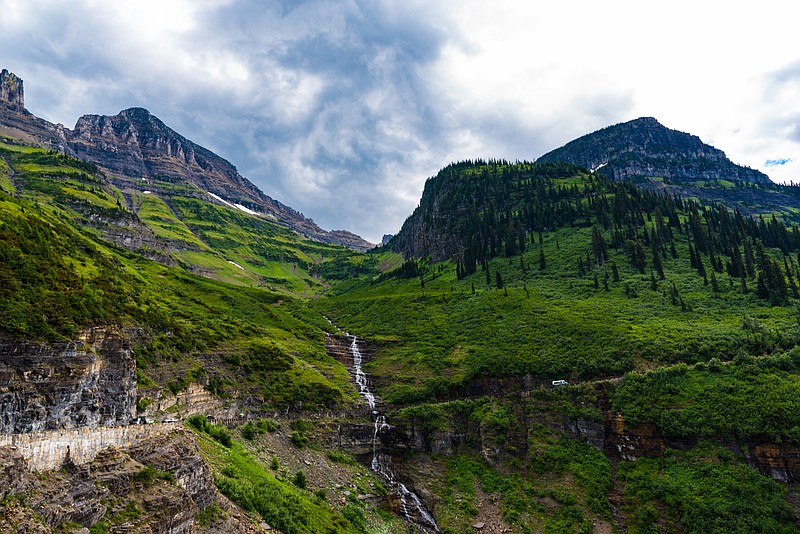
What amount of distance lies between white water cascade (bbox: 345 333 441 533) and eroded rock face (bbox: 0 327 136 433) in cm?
2882

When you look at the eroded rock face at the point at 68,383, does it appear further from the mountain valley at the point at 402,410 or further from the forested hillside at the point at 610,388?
the forested hillside at the point at 610,388

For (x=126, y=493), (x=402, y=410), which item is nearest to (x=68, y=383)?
(x=126, y=493)

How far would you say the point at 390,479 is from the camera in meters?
49.2

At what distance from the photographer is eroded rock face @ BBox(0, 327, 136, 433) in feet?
91.5

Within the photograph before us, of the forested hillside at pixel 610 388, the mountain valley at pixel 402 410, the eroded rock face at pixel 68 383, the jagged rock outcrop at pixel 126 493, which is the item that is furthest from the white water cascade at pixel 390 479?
the eroded rock face at pixel 68 383

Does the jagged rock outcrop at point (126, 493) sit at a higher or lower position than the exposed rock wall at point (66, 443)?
lower

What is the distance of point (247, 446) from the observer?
41750mm

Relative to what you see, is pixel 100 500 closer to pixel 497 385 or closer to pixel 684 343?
pixel 497 385

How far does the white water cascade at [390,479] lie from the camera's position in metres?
43.2

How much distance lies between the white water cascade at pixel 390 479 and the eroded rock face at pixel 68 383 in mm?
28819

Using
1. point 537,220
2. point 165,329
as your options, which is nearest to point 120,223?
point 165,329

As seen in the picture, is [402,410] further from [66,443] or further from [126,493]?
[66,443]

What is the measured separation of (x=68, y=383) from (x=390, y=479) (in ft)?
113

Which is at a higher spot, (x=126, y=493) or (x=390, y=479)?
(x=126, y=493)
